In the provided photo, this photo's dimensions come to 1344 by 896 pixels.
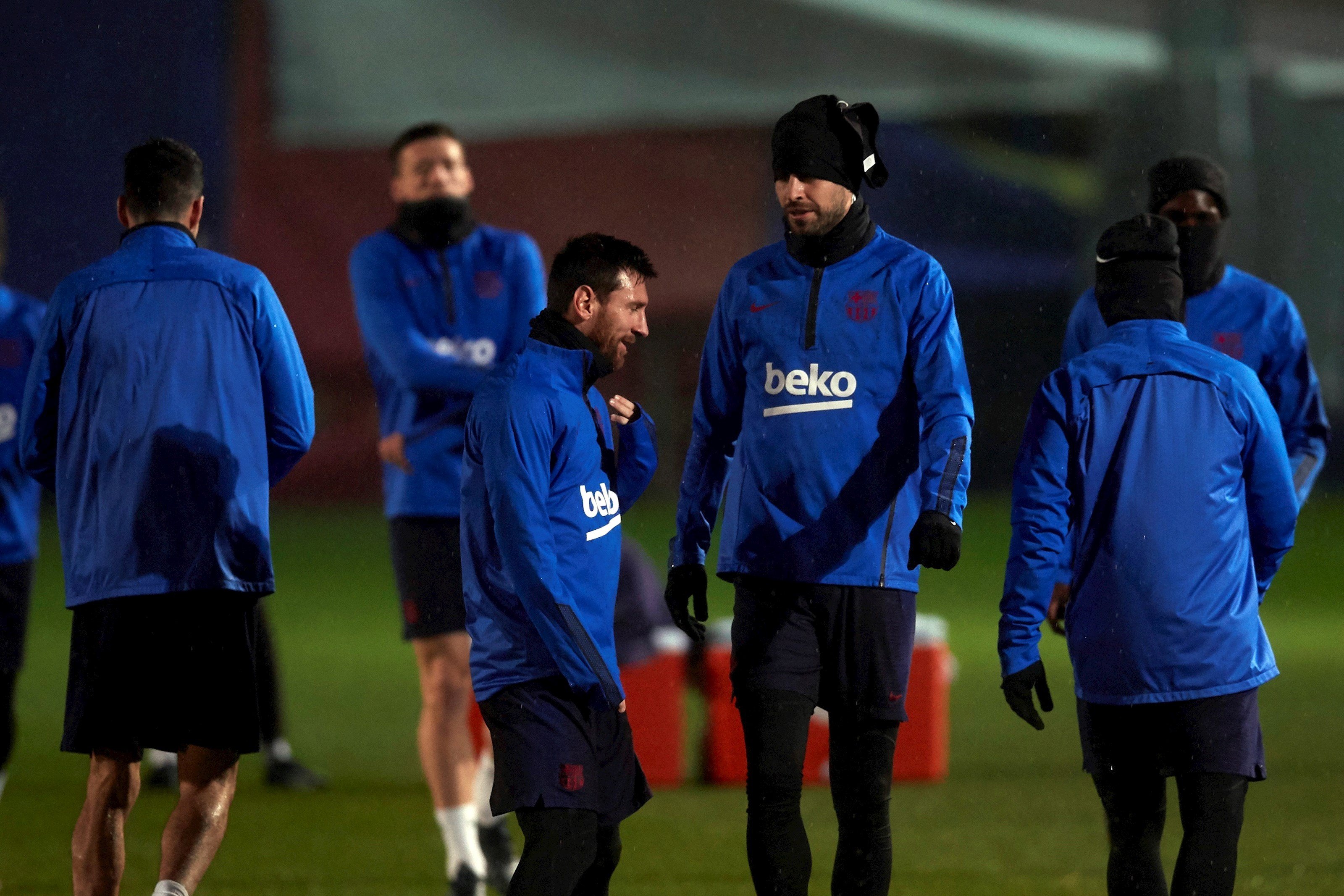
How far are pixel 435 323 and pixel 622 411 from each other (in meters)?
1.36

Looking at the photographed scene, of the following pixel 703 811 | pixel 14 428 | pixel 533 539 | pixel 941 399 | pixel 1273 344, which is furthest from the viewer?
pixel 703 811

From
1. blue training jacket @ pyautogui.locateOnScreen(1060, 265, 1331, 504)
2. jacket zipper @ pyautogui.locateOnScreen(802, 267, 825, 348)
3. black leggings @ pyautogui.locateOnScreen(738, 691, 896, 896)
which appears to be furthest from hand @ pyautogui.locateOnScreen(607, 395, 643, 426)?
blue training jacket @ pyautogui.locateOnScreen(1060, 265, 1331, 504)

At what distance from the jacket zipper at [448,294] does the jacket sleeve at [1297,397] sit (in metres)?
2.23

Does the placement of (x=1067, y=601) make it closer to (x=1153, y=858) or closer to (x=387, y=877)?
(x=1153, y=858)

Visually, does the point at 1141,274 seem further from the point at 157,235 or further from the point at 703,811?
the point at 703,811

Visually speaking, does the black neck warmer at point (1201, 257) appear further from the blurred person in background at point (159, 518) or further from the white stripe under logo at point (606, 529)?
the blurred person in background at point (159, 518)

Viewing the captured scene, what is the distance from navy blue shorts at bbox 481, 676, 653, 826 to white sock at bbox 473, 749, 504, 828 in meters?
1.44

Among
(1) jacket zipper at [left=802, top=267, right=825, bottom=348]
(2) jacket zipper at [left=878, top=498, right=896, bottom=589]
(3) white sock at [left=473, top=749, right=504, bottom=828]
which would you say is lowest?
(3) white sock at [left=473, top=749, right=504, bottom=828]

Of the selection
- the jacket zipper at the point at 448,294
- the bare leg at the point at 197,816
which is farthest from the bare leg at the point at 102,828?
the jacket zipper at the point at 448,294

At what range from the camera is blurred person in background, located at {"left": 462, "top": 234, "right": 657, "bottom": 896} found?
10.7 ft

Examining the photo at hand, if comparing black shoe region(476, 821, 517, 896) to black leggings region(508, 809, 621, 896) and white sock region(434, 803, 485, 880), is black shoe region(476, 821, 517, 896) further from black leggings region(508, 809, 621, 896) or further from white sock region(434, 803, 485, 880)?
black leggings region(508, 809, 621, 896)

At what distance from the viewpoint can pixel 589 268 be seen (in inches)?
136

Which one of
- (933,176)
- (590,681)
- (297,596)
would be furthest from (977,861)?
(933,176)

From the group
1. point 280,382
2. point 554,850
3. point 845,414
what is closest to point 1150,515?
point 845,414
